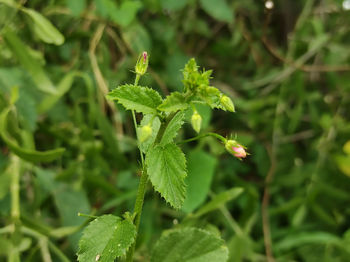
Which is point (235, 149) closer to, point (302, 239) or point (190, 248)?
point (190, 248)

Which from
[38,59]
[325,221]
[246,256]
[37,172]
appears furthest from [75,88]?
[325,221]

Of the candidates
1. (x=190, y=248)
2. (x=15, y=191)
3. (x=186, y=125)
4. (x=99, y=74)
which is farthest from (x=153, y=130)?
(x=186, y=125)

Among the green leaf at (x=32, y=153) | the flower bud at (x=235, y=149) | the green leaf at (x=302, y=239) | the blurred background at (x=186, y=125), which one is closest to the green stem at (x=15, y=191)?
the blurred background at (x=186, y=125)

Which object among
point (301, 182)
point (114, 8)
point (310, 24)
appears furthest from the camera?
point (310, 24)

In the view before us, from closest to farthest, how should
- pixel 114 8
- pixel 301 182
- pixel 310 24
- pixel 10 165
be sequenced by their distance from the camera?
1. pixel 10 165
2. pixel 114 8
3. pixel 301 182
4. pixel 310 24

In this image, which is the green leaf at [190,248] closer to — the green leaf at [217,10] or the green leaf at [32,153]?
the green leaf at [32,153]

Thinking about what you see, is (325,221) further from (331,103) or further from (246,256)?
(331,103)

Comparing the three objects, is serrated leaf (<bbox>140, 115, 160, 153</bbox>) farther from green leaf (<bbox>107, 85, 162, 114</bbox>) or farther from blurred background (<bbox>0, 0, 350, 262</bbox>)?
blurred background (<bbox>0, 0, 350, 262</bbox>)
